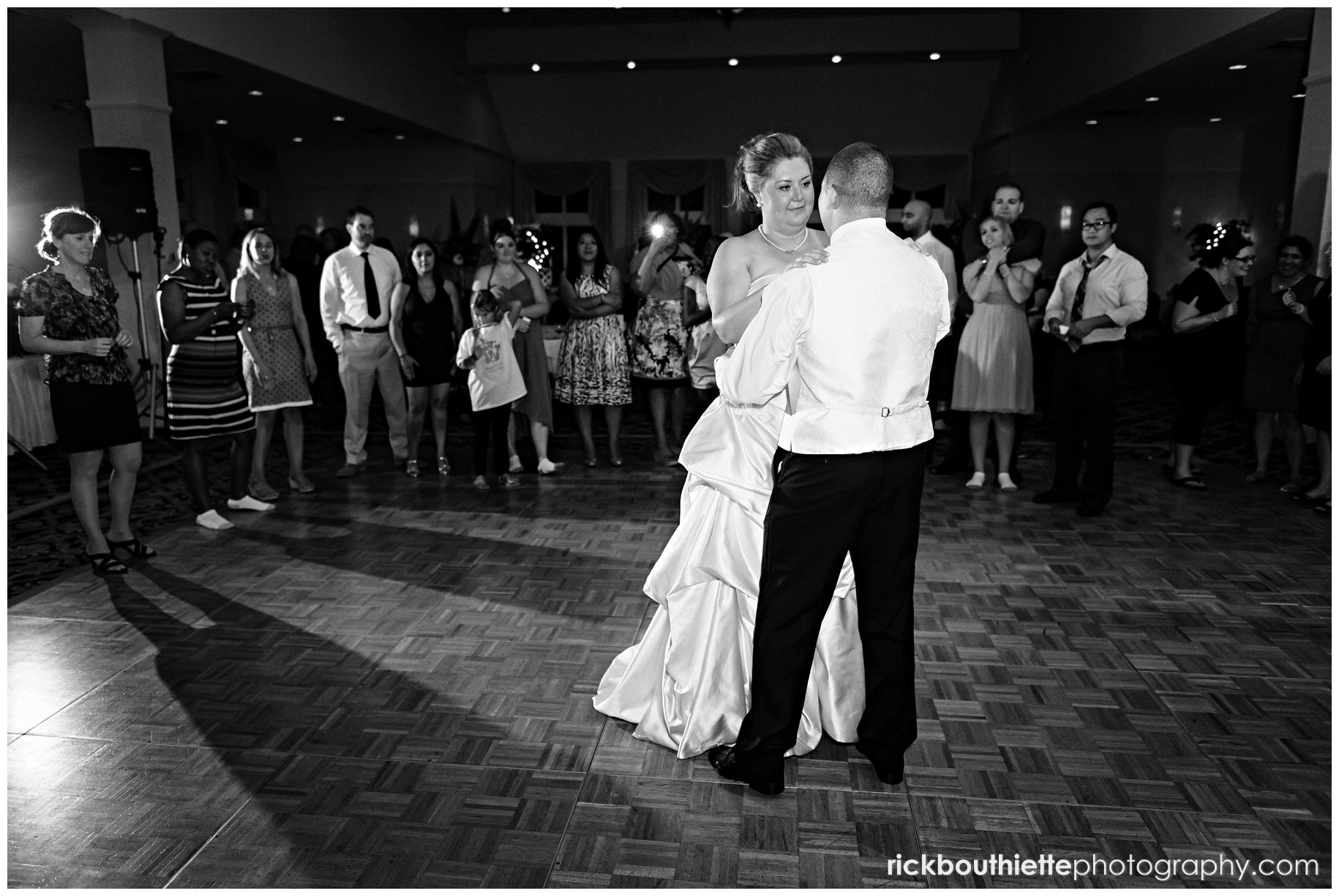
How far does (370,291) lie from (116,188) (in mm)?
2004

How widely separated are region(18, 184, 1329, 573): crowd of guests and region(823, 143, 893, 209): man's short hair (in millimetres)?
1724

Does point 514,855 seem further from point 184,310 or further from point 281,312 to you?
point 281,312

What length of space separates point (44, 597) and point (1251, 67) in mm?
10543

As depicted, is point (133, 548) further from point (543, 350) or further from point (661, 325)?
point (661, 325)

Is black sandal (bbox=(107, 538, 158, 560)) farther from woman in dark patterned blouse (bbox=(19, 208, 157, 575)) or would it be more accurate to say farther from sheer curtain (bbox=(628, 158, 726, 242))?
sheer curtain (bbox=(628, 158, 726, 242))

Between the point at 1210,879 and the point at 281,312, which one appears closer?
the point at 1210,879

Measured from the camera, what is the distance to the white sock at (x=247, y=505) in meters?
5.03

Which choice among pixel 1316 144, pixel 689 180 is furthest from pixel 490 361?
pixel 689 180

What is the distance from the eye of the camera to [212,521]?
4.73 meters

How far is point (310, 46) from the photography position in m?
9.57

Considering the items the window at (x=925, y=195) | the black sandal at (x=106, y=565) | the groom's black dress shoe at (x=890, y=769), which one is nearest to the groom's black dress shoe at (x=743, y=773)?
the groom's black dress shoe at (x=890, y=769)

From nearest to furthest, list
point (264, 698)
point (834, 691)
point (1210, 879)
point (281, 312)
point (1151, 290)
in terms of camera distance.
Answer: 1. point (1210, 879)
2. point (834, 691)
3. point (264, 698)
4. point (281, 312)
5. point (1151, 290)

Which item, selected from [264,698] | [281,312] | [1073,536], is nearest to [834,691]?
[264,698]

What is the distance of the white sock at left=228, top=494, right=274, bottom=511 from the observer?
5.03 metres
